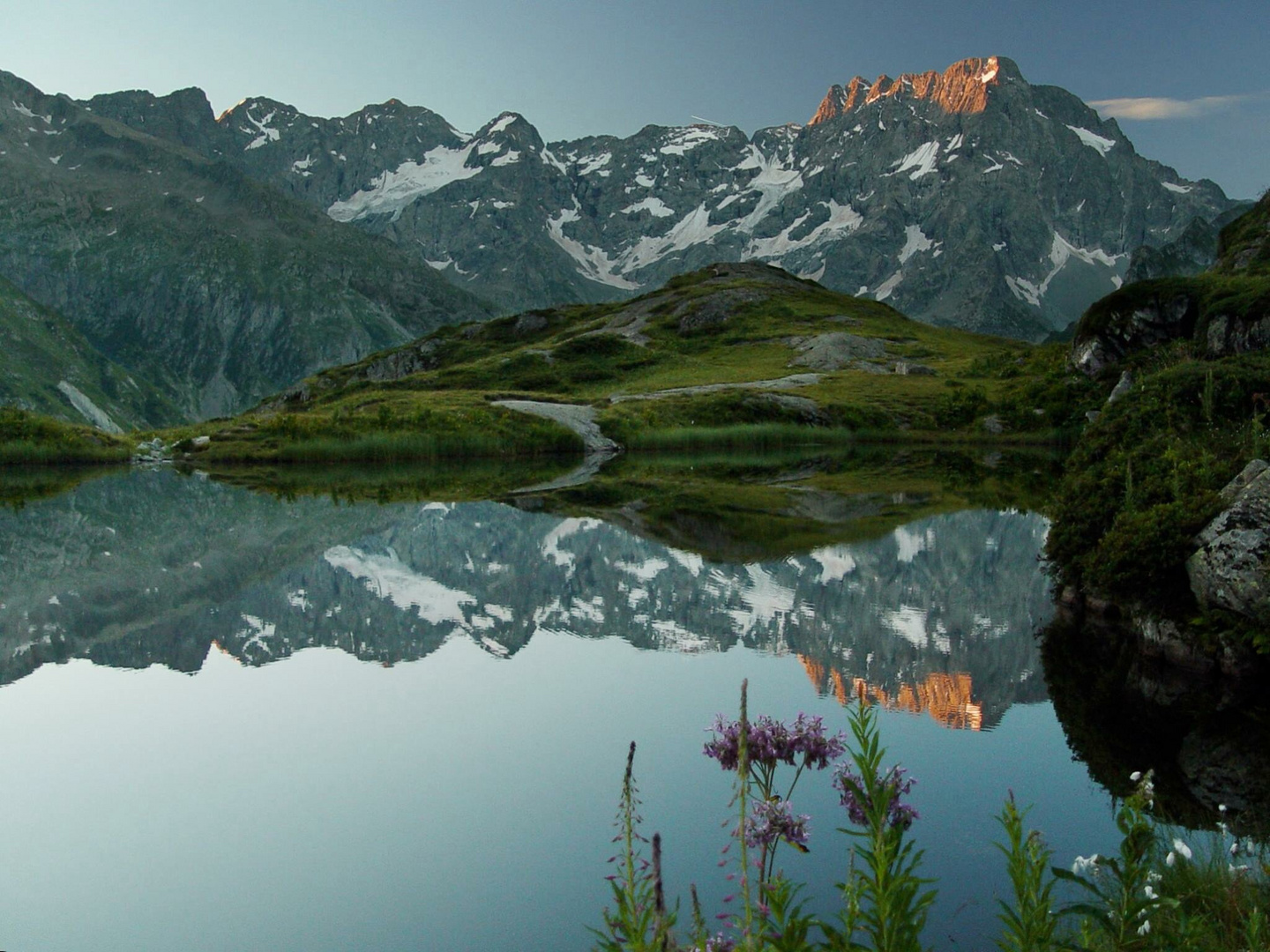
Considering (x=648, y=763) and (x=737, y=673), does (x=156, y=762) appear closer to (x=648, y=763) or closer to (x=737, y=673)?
(x=648, y=763)

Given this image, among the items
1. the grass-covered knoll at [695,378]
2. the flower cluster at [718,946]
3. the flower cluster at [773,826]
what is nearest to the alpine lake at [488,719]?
the flower cluster at [773,826]

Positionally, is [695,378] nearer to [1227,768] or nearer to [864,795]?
[1227,768]

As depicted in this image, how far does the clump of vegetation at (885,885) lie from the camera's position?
3.98 m

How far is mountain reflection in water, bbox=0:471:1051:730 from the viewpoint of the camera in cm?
1496

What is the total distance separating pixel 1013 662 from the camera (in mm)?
14477

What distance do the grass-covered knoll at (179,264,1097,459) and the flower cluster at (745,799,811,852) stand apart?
220 feet

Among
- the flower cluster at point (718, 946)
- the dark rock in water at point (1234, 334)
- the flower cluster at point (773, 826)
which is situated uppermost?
the dark rock in water at point (1234, 334)

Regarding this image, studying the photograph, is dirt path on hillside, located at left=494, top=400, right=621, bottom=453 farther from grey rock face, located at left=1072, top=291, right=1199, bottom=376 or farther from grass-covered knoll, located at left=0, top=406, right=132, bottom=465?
grey rock face, located at left=1072, top=291, right=1199, bottom=376

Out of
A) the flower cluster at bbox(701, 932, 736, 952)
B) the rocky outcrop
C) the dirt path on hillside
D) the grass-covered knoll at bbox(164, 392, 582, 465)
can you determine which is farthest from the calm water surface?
the dirt path on hillside

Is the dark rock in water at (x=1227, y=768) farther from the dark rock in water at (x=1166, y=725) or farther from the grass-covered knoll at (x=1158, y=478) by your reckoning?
the grass-covered knoll at (x=1158, y=478)

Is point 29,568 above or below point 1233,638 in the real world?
above

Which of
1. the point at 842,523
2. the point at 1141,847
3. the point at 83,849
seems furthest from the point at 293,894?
the point at 842,523

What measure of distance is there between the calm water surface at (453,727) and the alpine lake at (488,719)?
5cm

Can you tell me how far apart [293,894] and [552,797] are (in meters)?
2.53
